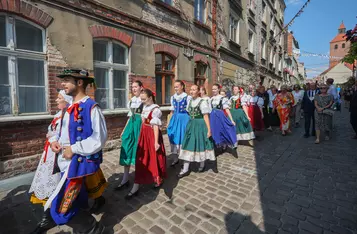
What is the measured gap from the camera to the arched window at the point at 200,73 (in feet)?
29.8

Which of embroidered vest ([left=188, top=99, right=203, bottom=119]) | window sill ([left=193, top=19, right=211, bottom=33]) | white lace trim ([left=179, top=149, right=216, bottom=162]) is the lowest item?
white lace trim ([left=179, top=149, right=216, bottom=162])

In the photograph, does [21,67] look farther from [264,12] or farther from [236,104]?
[264,12]

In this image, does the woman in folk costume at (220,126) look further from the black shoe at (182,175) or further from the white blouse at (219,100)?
the black shoe at (182,175)

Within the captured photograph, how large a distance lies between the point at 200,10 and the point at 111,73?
5682 millimetres

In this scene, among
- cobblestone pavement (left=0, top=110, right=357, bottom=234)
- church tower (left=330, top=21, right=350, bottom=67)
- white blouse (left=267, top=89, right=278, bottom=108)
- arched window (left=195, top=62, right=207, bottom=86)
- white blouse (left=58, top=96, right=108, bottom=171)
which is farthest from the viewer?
church tower (left=330, top=21, right=350, bottom=67)

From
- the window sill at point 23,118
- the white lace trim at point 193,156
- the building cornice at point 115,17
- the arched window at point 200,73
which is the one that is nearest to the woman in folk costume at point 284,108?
the arched window at point 200,73

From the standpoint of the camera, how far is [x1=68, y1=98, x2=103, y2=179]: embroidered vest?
1854 millimetres

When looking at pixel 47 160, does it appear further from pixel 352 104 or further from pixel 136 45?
pixel 352 104

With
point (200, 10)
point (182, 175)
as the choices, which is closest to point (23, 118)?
point (182, 175)

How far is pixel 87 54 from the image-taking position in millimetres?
4852

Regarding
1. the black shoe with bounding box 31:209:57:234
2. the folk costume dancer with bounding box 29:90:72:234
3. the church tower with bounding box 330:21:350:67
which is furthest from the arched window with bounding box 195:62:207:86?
the church tower with bounding box 330:21:350:67

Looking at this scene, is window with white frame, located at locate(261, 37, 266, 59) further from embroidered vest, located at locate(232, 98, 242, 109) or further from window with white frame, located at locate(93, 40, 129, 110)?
window with white frame, located at locate(93, 40, 129, 110)

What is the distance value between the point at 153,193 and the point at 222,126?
2.62 meters

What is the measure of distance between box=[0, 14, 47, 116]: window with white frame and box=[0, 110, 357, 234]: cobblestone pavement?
1631mm
